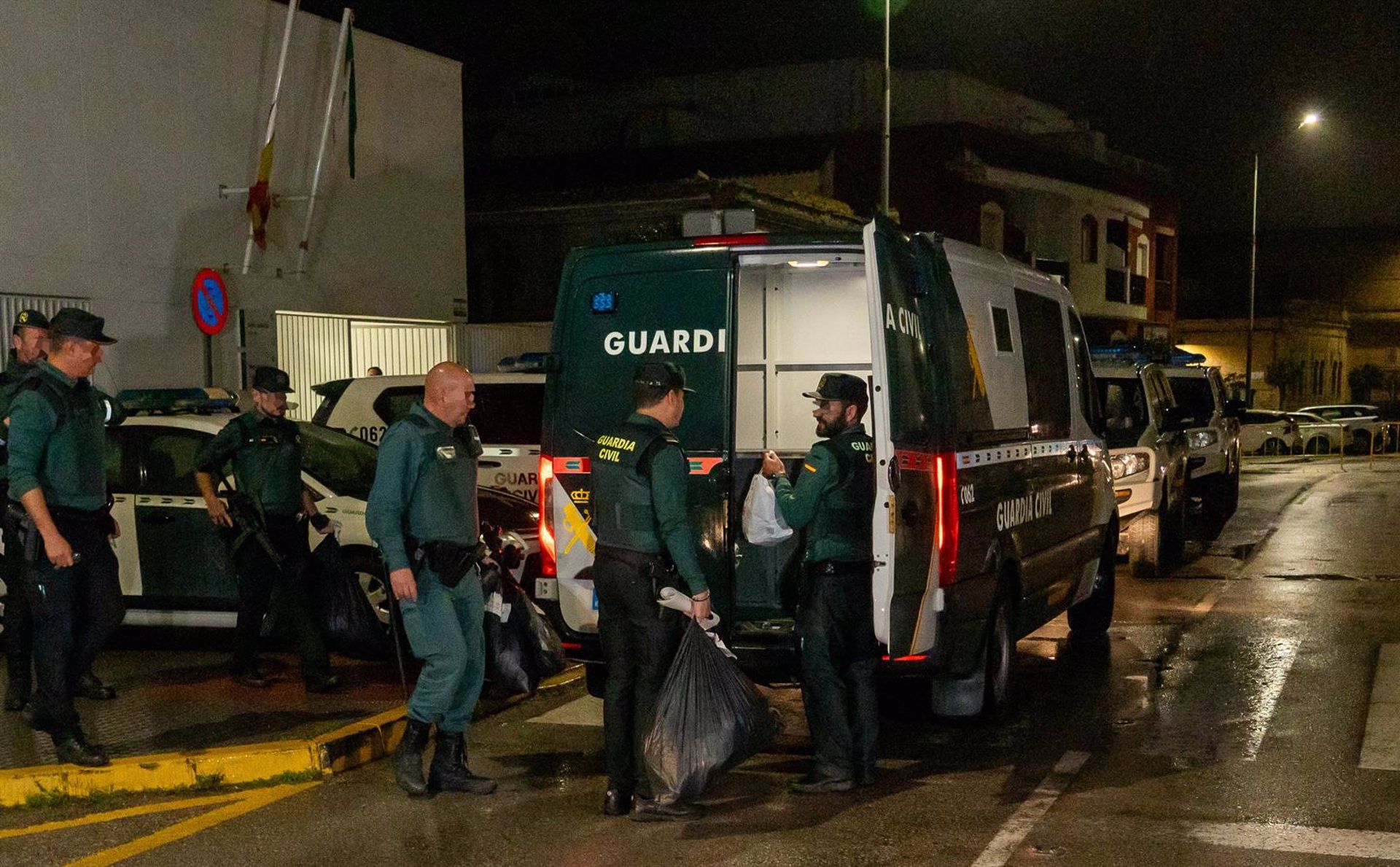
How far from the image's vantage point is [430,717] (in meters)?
6.12

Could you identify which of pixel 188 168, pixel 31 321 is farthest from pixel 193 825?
pixel 188 168

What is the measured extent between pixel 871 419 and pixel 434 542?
7.22ft

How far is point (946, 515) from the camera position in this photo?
6.49 m

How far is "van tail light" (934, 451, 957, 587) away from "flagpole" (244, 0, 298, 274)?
39.4ft

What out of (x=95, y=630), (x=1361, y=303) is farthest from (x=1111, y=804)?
(x=1361, y=303)

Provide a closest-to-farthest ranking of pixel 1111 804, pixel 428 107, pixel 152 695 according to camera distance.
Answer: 1. pixel 1111 804
2. pixel 152 695
3. pixel 428 107

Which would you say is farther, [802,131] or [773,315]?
[802,131]

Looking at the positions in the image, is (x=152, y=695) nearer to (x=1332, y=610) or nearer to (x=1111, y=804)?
(x=1111, y=804)

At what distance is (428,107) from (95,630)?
14723mm

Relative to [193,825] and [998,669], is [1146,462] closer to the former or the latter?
[998,669]

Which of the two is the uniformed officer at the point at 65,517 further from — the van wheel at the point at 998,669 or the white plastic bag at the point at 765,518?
the van wheel at the point at 998,669

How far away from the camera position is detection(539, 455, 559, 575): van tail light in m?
6.99

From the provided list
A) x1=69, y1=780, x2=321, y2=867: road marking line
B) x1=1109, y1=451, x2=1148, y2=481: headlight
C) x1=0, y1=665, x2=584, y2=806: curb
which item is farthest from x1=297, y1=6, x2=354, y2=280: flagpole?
x1=69, y1=780, x2=321, y2=867: road marking line

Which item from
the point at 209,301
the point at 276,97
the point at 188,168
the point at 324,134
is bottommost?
the point at 209,301
